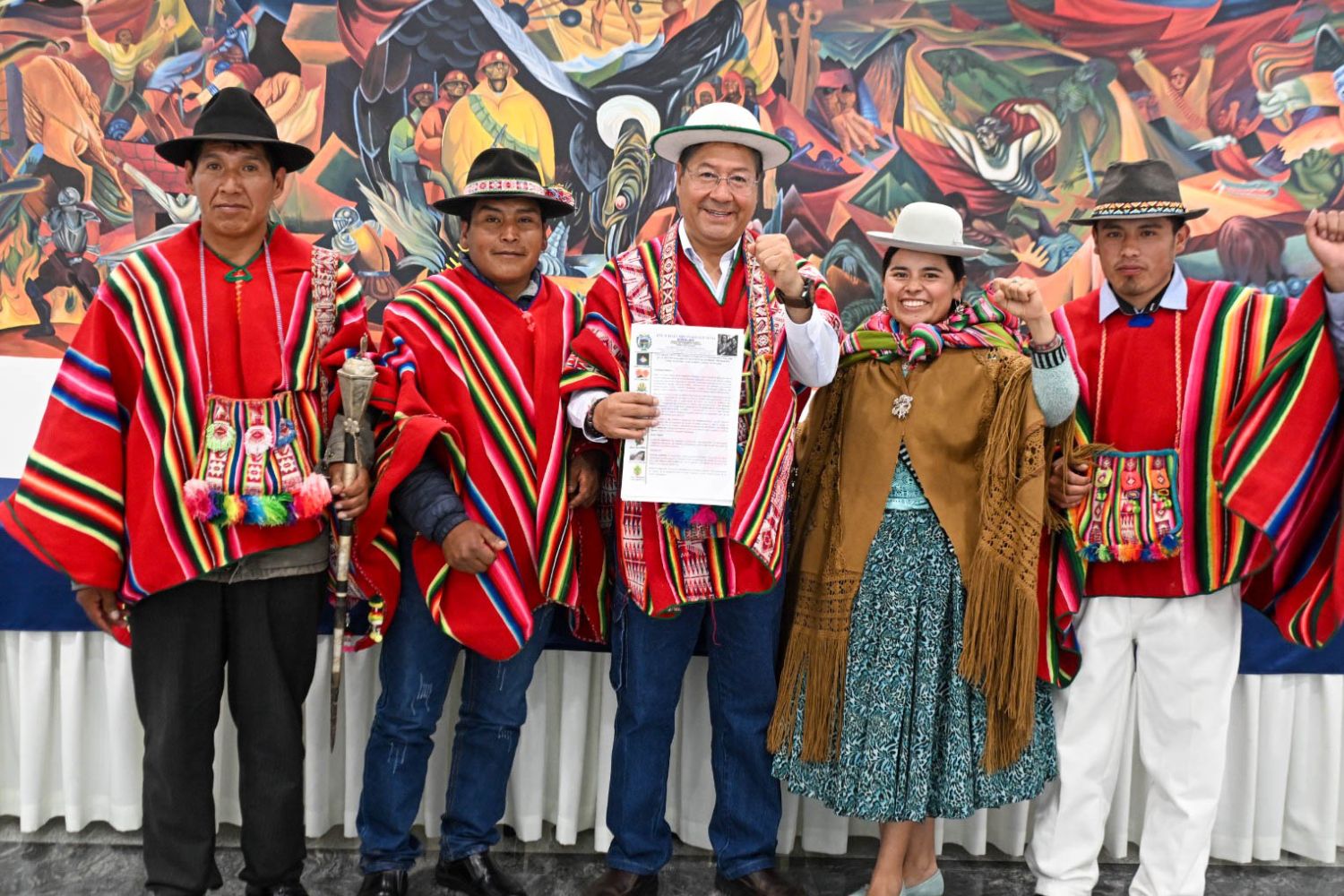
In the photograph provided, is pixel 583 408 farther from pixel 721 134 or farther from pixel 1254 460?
pixel 1254 460

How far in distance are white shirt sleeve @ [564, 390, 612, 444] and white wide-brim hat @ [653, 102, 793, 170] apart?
2.19 feet

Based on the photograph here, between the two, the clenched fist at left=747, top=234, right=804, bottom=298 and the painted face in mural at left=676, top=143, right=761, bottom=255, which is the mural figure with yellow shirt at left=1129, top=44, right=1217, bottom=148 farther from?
the clenched fist at left=747, top=234, right=804, bottom=298

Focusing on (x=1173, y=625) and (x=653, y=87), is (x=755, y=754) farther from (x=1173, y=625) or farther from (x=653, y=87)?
(x=653, y=87)

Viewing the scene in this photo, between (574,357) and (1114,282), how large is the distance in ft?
4.92

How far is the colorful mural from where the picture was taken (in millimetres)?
3490

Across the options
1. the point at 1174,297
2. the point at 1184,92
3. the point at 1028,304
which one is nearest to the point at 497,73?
the point at 1028,304

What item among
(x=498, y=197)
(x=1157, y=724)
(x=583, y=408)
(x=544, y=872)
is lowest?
(x=544, y=872)

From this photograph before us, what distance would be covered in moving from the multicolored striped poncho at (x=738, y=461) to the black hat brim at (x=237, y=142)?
843 millimetres

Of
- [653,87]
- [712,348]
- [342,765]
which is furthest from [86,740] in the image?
[653,87]

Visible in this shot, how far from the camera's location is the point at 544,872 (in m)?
3.09

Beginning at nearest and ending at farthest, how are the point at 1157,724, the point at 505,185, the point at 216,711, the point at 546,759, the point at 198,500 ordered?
the point at 198,500
the point at 216,711
the point at 505,185
the point at 1157,724
the point at 546,759

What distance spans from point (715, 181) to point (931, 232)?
59cm

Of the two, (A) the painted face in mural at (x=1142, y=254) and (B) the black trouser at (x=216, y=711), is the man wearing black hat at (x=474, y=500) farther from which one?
(A) the painted face in mural at (x=1142, y=254)

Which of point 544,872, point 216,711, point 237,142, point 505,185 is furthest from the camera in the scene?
point 544,872
